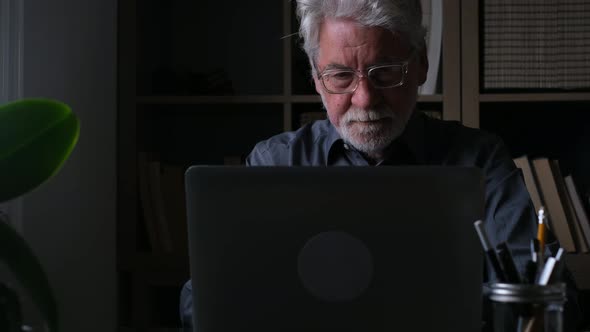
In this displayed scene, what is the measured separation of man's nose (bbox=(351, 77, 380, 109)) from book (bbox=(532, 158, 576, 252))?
0.78 m

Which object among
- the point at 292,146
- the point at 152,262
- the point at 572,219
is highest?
the point at 292,146

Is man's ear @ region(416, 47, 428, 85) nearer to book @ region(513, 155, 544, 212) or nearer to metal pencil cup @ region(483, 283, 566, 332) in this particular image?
book @ region(513, 155, 544, 212)

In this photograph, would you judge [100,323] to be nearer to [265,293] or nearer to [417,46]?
[417,46]

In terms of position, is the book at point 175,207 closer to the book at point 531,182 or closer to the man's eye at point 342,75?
the man's eye at point 342,75

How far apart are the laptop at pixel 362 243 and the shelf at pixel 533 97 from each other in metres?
1.48

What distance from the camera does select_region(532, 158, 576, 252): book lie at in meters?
2.16

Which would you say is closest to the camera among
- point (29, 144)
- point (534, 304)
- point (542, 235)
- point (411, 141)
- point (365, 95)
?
point (534, 304)

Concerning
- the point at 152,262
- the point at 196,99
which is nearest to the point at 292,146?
the point at 196,99

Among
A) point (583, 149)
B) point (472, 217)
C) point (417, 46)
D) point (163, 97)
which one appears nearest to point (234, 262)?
point (472, 217)

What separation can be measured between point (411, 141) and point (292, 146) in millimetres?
305

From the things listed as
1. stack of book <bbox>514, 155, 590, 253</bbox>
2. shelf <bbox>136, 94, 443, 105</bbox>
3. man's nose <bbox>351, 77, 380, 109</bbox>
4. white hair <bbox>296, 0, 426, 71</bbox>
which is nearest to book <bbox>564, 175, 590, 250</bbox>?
stack of book <bbox>514, 155, 590, 253</bbox>

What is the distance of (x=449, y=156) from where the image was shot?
1.76m

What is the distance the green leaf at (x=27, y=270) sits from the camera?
34.5 inches

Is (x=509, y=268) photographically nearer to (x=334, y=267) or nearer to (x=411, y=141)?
(x=334, y=267)
